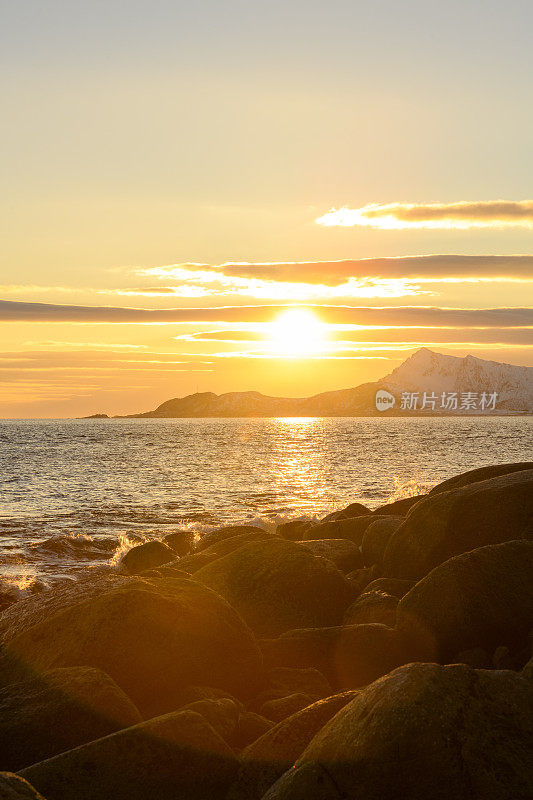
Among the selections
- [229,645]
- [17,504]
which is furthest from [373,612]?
[17,504]

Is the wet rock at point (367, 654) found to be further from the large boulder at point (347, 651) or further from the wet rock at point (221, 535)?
the wet rock at point (221, 535)

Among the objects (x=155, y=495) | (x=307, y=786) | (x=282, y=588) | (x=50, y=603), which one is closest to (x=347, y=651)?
(x=282, y=588)

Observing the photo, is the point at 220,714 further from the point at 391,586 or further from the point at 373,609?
the point at 391,586

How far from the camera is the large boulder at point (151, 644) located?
8781 millimetres

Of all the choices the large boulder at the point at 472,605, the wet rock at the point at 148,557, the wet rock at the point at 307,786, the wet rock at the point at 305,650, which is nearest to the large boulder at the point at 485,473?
the large boulder at the point at 472,605

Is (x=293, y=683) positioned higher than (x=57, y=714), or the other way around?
(x=57, y=714)

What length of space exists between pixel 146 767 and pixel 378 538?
33.0 feet

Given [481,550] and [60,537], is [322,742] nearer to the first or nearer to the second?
[481,550]

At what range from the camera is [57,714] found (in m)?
7.47

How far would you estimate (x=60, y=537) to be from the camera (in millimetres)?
25891

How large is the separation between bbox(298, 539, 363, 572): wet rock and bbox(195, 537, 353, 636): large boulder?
3068 mm

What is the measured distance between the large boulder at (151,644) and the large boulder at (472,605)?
2118mm

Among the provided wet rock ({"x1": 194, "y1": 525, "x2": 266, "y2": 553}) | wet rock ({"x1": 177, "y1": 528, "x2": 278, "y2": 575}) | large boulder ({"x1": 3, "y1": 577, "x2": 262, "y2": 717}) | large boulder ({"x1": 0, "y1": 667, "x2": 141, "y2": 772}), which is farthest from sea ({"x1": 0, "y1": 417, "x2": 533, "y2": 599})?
large boulder ({"x1": 0, "y1": 667, "x2": 141, "y2": 772})

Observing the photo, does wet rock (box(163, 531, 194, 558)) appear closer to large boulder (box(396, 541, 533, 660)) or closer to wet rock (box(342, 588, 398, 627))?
wet rock (box(342, 588, 398, 627))
